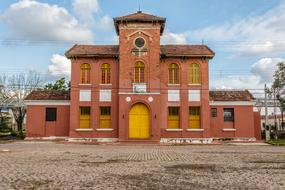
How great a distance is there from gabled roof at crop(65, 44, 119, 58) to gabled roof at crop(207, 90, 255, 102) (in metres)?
10.5

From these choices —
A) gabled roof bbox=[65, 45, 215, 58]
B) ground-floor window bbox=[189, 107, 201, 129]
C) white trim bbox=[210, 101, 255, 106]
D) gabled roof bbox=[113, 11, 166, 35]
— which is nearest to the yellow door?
ground-floor window bbox=[189, 107, 201, 129]

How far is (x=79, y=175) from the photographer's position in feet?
34.3

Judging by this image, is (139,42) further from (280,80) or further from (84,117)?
(280,80)

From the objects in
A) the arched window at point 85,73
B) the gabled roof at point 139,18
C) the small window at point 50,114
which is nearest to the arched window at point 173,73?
the gabled roof at point 139,18

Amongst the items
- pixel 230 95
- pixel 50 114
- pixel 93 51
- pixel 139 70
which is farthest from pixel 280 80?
pixel 50 114

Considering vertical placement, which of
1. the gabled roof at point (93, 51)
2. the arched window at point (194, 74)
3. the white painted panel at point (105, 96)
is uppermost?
the gabled roof at point (93, 51)

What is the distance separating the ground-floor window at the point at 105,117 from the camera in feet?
99.9

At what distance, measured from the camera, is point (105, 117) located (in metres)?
30.6

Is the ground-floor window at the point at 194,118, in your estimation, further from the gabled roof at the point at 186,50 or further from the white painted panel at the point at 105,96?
the white painted panel at the point at 105,96

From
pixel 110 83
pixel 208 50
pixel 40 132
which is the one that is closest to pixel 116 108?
pixel 110 83

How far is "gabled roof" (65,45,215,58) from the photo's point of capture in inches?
1196

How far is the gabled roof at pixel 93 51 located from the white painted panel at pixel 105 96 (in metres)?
3.32

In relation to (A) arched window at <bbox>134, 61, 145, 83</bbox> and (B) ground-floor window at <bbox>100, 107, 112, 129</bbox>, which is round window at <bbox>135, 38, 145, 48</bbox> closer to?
(A) arched window at <bbox>134, 61, 145, 83</bbox>

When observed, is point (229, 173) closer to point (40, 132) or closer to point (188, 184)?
point (188, 184)
